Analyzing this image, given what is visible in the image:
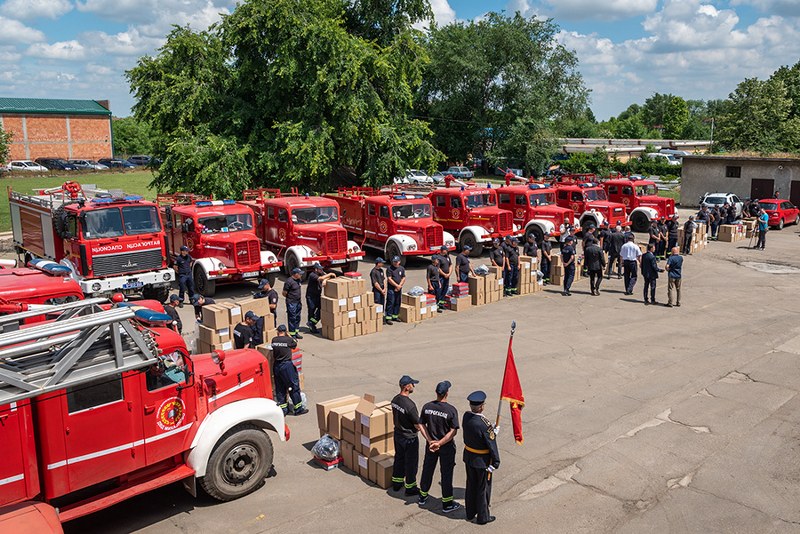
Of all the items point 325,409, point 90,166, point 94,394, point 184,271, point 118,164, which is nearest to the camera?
point 94,394

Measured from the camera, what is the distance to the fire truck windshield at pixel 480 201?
1019 inches

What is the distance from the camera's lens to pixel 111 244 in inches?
686

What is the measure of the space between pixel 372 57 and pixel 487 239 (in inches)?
457

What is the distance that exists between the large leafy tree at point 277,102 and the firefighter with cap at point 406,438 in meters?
22.8

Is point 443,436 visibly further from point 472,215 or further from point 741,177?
point 741,177

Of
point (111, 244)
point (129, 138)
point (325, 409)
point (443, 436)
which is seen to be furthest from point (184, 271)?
point (129, 138)

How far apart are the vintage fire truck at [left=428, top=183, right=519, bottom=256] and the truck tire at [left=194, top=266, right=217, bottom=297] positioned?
9877mm

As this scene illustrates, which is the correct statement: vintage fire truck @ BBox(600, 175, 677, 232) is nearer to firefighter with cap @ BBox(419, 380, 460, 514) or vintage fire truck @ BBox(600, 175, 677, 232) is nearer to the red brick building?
firefighter with cap @ BBox(419, 380, 460, 514)

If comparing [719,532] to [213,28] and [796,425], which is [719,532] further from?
[213,28]

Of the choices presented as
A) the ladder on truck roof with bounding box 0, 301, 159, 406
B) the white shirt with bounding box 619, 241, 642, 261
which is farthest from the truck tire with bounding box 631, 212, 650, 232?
the ladder on truck roof with bounding box 0, 301, 159, 406

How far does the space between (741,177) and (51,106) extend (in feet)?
293

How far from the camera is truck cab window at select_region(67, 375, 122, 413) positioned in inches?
271

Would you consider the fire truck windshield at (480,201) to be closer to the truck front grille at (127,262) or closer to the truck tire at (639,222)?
the truck tire at (639,222)

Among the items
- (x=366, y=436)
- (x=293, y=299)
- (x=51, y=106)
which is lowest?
(x=366, y=436)
